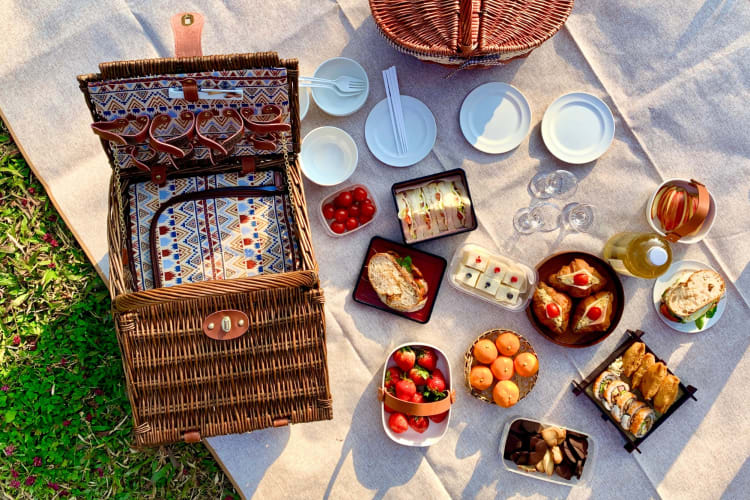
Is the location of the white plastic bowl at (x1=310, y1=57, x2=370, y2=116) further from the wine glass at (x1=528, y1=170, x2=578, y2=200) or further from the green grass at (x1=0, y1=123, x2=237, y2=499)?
the green grass at (x1=0, y1=123, x2=237, y2=499)

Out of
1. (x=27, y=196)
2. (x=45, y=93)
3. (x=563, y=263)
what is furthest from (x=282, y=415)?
(x=45, y=93)

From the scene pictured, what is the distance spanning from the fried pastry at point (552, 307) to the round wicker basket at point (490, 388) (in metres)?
0.12

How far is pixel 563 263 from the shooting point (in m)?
1.97

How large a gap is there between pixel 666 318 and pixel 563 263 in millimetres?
461

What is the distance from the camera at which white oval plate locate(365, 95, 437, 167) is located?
2000 millimetres

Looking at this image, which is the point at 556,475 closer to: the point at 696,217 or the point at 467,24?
the point at 696,217

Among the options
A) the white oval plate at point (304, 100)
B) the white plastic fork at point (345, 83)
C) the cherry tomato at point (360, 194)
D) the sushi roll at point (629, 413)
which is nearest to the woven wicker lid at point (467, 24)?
the white plastic fork at point (345, 83)

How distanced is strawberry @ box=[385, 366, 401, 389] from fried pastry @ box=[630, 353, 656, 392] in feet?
2.91

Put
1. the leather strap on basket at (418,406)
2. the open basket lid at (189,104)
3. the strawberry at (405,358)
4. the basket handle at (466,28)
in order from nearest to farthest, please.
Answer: the open basket lid at (189,104) → the basket handle at (466,28) → the leather strap on basket at (418,406) → the strawberry at (405,358)

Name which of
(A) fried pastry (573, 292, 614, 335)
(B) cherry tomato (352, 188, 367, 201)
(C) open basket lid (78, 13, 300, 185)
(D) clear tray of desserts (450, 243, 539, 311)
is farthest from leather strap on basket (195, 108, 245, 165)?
(A) fried pastry (573, 292, 614, 335)

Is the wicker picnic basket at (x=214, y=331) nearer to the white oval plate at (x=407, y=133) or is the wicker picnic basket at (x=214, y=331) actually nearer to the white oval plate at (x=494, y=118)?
the white oval plate at (x=407, y=133)

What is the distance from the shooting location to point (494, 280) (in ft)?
6.35

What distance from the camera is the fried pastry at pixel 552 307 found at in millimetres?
1864

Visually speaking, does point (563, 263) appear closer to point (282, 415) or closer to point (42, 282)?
point (282, 415)
